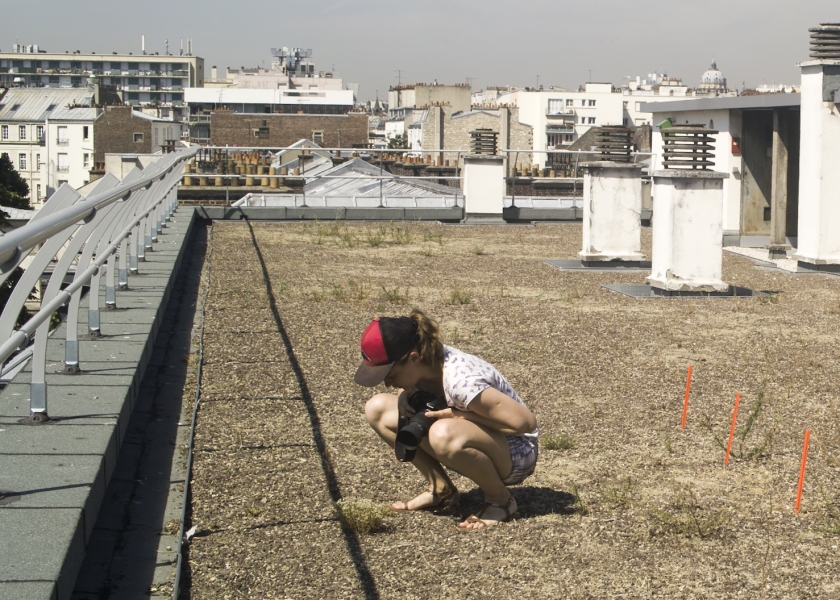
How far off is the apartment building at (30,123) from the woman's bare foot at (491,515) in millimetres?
108612

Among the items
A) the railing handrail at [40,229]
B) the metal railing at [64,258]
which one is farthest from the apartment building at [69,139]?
the railing handrail at [40,229]

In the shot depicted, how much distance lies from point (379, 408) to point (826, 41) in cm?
1183

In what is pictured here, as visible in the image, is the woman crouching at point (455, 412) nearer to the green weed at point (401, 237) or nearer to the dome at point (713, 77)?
the green weed at point (401, 237)

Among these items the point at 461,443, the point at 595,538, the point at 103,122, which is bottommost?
the point at 595,538

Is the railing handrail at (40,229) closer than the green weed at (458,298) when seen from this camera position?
Yes

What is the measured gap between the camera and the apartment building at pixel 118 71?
17538 cm

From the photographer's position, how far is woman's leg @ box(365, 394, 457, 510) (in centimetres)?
515

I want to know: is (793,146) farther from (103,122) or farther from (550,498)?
(103,122)

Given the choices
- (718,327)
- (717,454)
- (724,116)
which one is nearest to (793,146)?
(724,116)

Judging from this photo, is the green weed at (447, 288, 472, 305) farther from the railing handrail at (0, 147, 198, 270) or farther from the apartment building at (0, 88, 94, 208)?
the apartment building at (0, 88, 94, 208)

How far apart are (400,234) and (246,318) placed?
33.5ft

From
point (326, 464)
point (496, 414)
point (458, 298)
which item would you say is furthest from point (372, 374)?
point (458, 298)

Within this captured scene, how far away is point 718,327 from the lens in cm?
1085

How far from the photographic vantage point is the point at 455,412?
16.1ft
